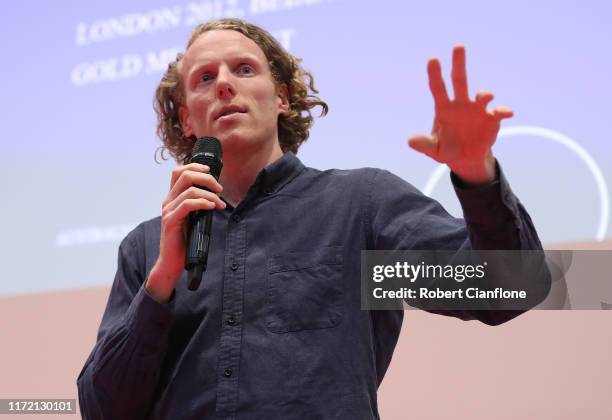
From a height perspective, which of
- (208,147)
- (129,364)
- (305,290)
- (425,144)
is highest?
(208,147)

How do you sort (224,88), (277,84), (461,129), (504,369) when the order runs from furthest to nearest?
1. (504,369)
2. (277,84)
3. (224,88)
4. (461,129)

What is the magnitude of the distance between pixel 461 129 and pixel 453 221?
251mm

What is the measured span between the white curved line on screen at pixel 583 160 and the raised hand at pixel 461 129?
1.10m

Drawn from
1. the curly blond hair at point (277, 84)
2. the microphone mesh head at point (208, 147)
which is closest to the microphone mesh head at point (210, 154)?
the microphone mesh head at point (208, 147)

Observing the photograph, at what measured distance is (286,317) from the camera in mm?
1303

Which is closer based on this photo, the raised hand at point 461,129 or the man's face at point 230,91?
the raised hand at point 461,129

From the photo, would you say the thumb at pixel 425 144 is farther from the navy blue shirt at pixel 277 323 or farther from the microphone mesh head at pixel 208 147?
the microphone mesh head at pixel 208 147

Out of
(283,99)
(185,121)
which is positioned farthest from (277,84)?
(185,121)

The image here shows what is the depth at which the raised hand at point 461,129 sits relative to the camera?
1.07 metres

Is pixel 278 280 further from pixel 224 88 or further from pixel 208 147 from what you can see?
pixel 224 88

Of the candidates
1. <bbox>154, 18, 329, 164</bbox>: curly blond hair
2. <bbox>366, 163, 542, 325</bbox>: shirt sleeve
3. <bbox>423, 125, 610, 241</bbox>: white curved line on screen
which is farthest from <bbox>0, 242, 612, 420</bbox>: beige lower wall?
<bbox>366, 163, 542, 325</bbox>: shirt sleeve

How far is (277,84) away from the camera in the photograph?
1.75 metres

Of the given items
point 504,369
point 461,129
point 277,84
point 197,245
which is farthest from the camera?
point 504,369

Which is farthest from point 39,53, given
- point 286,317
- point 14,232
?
point 286,317
